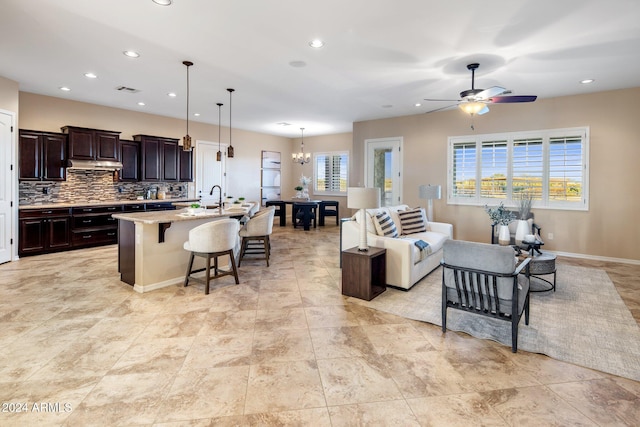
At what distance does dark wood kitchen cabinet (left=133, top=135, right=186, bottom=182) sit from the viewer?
727 centimetres

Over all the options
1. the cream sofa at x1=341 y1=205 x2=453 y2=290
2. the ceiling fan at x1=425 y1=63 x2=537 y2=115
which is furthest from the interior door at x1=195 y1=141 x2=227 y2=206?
the ceiling fan at x1=425 y1=63 x2=537 y2=115

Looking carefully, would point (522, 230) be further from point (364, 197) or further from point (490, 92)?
point (364, 197)

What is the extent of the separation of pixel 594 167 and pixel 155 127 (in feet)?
29.2

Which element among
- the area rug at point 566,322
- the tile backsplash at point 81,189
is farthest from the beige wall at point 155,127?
the area rug at point 566,322

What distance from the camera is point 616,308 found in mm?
3492

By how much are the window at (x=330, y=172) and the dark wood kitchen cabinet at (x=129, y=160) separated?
555cm

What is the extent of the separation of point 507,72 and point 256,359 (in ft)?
16.1

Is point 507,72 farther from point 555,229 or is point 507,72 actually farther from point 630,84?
point 555,229

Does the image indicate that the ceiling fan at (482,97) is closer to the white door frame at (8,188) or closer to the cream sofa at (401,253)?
the cream sofa at (401,253)

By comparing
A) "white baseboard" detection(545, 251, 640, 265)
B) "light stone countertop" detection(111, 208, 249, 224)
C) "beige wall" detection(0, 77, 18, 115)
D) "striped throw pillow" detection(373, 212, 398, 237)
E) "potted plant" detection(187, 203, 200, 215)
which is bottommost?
"white baseboard" detection(545, 251, 640, 265)

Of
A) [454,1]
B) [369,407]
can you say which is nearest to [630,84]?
[454,1]

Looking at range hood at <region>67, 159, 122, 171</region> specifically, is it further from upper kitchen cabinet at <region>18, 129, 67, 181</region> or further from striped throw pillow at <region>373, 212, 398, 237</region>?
striped throw pillow at <region>373, 212, 398, 237</region>

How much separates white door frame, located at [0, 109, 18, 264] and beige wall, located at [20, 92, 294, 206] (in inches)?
34.4

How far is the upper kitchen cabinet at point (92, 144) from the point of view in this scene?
623 cm
